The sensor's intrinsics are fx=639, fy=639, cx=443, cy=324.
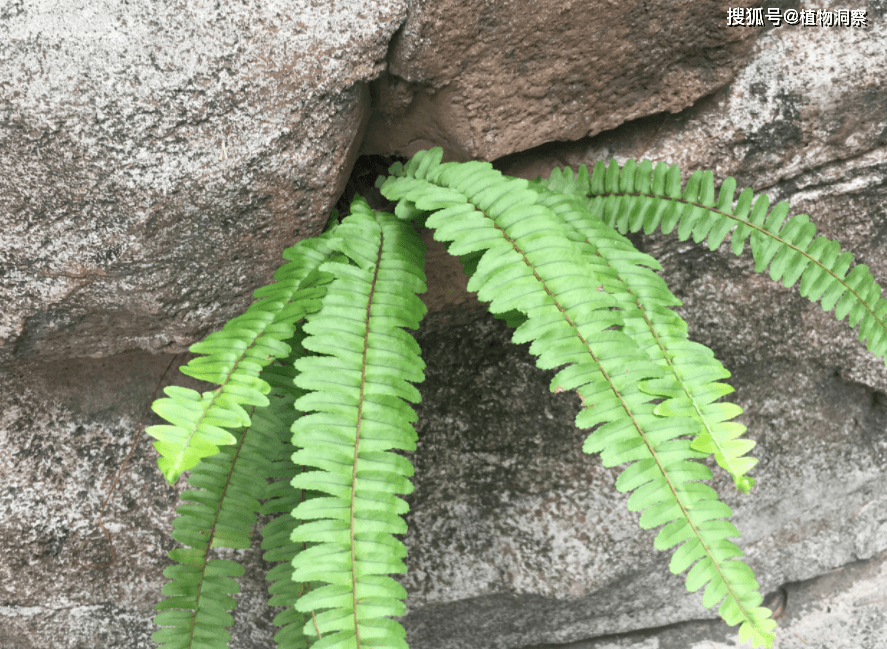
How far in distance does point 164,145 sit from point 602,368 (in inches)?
42.0

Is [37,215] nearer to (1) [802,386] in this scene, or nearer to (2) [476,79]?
(2) [476,79]

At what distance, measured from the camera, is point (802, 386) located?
2.20 m

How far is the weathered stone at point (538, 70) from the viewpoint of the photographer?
1.58 meters

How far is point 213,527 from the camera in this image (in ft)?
4.80

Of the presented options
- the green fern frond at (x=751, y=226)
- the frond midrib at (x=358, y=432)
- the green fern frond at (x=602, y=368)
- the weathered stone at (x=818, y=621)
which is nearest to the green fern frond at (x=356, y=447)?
the frond midrib at (x=358, y=432)

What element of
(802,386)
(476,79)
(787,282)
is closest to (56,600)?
(476,79)

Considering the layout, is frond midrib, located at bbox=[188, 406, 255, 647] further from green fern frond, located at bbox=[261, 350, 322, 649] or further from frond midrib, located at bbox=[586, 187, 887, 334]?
frond midrib, located at bbox=[586, 187, 887, 334]

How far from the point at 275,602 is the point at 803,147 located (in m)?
1.89

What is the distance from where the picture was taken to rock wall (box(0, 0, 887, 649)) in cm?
142

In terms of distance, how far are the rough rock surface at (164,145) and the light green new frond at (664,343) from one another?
593 mm

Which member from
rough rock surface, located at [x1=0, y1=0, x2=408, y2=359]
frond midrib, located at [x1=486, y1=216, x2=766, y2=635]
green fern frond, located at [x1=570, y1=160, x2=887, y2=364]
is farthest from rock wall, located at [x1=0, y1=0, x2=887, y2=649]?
frond midrib, located at [x1=486, y1=216, x2=766, y2=635]

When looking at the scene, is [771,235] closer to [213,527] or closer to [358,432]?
[358,432]

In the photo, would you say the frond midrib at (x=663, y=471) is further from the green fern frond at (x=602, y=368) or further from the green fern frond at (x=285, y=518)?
the green fern frond at (x=285, y=518)

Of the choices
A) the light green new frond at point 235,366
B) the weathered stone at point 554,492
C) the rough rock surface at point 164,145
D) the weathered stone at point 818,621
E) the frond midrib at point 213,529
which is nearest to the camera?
the light green new frond at point 235,366
